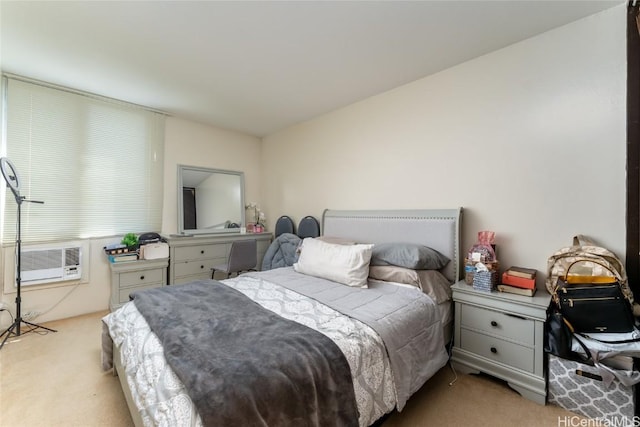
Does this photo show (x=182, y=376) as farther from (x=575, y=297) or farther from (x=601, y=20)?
(x=601, y=20)

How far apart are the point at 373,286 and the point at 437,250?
693 millimetres

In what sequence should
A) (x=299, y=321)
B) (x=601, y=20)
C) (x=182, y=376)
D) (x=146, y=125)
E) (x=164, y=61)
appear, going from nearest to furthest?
(x=182, y=376), (x=299, y=321), (x=601, y=20), (x=164, y=61), (x=146, y=125)

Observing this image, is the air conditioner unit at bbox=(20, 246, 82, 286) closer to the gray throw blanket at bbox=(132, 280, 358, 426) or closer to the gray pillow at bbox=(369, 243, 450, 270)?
the gray throw blanket at bbox=(132, 280, 358, 426)

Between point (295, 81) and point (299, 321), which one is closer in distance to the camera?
point (299, 321)

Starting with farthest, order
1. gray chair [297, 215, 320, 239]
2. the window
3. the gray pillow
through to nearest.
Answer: gray chair [297, 215, 320, 239] < the window < the gray pillow

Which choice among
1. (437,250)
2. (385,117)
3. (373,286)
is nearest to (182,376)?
(373,286)

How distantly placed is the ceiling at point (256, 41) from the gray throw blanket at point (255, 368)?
6.42 feet

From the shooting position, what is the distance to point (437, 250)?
238cm

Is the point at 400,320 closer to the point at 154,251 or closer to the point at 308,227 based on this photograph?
the point at 308,227

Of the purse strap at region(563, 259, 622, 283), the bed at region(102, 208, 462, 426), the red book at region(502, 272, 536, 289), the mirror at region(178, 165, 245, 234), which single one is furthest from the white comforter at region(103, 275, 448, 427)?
the mirror at region(178, 165, 245, 234)

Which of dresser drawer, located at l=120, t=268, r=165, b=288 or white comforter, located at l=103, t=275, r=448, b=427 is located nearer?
white comforter, located at l=103, t=275, r=448, b=427

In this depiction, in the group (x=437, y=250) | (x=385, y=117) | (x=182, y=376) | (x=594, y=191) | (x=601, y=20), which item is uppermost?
(x=601, y=20)

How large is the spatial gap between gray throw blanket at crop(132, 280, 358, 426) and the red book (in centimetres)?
145

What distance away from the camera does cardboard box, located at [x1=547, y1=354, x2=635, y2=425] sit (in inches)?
58.2
